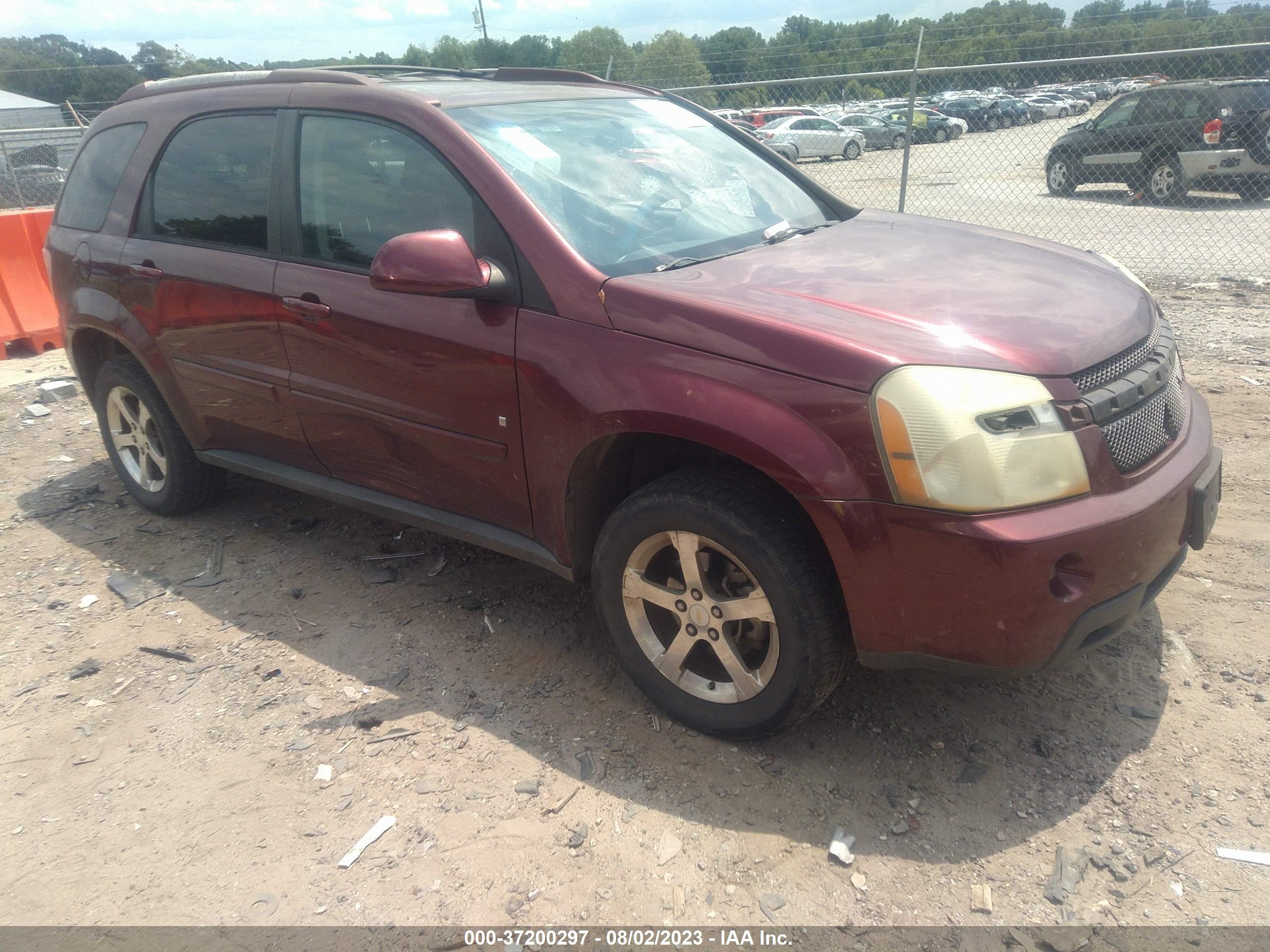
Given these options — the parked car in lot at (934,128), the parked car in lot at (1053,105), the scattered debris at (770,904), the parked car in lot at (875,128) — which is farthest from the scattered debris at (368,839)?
the parked car in lot at (875,128)

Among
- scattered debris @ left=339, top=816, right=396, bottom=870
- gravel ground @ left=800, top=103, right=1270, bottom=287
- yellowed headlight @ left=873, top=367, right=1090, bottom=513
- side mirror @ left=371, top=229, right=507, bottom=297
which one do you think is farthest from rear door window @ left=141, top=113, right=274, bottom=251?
gravel ground @ left=800, top=103, right=1270, bottom=287

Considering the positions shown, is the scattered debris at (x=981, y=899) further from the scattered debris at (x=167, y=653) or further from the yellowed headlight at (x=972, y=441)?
the scattered debris at (x=167, y=653)

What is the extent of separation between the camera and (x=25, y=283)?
7.88m

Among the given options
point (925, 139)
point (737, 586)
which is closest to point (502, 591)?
point (737, 586)

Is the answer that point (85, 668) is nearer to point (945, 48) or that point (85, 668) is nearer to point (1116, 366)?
point (1116, 366)

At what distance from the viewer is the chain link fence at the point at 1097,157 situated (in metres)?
9.04

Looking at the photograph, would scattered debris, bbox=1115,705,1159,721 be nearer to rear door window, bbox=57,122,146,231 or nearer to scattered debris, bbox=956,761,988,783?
scattered debris, bbox=956,761,988,783

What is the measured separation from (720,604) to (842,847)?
706mm

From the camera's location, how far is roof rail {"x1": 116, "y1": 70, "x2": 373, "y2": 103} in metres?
3.43

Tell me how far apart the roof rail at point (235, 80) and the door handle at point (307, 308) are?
2.59ft

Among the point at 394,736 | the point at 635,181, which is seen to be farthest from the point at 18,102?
the point at 394,736

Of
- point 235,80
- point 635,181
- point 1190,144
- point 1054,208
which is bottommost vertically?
point 1054,208

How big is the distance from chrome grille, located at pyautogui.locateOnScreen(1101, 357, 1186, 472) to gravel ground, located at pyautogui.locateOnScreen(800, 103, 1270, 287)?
658 centimetres

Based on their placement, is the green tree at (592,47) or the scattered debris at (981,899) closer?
the scattered debris at (981,899)
